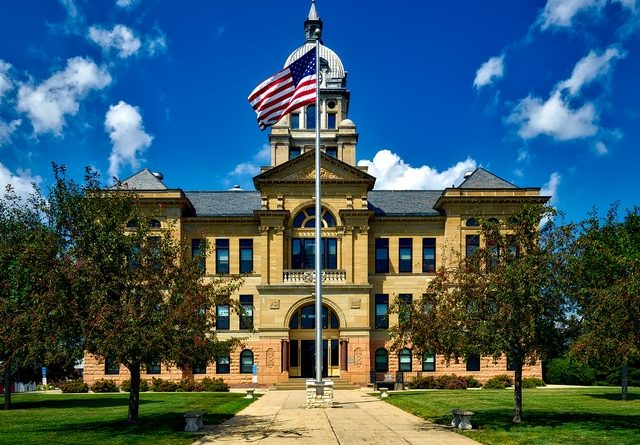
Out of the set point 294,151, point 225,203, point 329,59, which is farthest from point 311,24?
point 225,203

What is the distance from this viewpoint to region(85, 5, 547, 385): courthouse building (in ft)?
167

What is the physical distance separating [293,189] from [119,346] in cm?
3225

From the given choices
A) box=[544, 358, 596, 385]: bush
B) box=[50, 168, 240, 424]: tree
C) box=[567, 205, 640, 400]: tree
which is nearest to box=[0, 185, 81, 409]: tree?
box=[50, 168, 240, 424]: tree

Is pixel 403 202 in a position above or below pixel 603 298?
above

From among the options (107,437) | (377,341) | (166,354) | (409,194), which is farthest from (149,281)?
(409,194)

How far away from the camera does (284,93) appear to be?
33125mm

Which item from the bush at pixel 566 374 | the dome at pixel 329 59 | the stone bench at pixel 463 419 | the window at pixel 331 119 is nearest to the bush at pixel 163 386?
the bush at pixel 566 374

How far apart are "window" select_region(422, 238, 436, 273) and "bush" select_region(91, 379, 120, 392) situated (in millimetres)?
24297

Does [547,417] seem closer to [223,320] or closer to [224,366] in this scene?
[224,366]

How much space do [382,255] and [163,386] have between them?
18756mm

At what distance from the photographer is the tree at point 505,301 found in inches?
915

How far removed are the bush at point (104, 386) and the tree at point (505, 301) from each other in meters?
30.3

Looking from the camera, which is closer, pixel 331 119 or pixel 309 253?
pixel 309 253

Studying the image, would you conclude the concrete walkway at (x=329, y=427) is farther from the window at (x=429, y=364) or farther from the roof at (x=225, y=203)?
the roof at (x=225, y=203)
